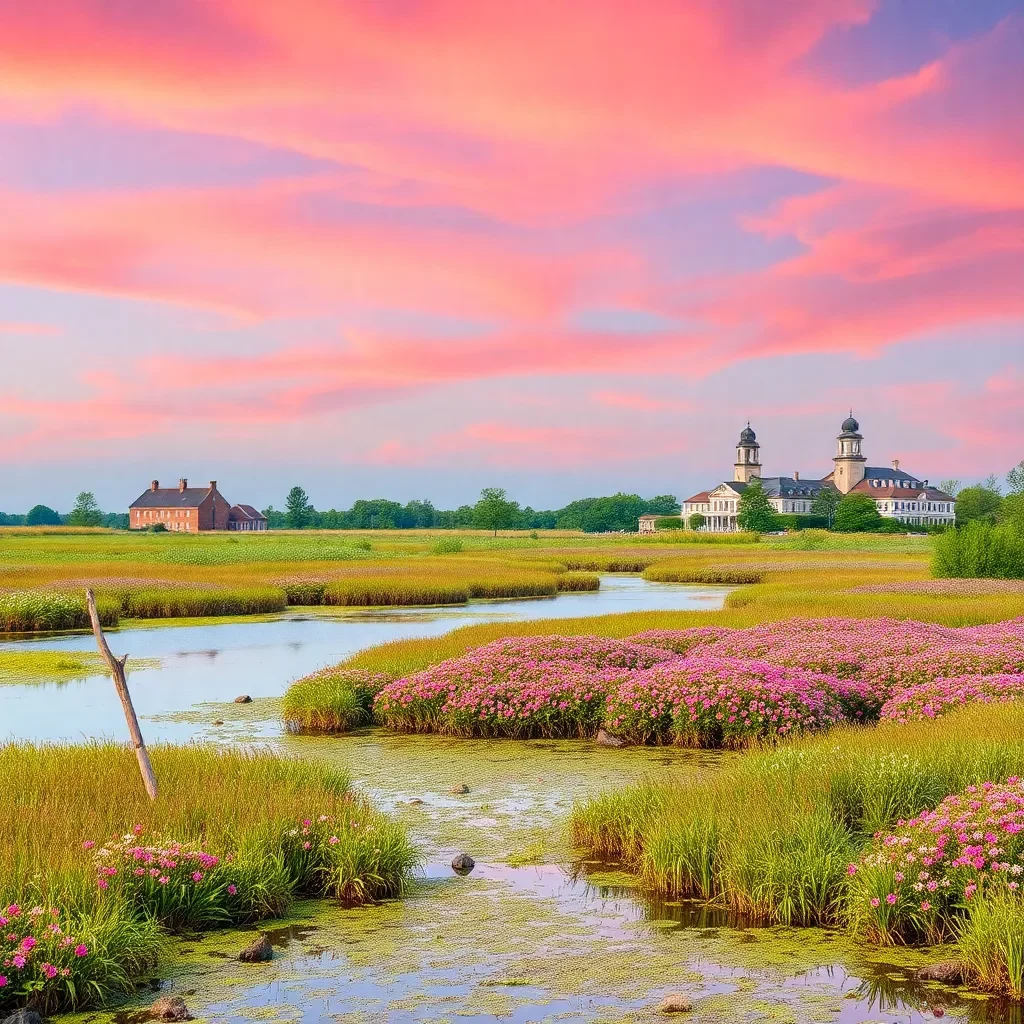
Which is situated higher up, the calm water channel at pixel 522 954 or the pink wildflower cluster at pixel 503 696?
the pink wildflower cluster at pixel 503 696

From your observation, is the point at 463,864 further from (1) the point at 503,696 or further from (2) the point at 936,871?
(1) the point at 503,696

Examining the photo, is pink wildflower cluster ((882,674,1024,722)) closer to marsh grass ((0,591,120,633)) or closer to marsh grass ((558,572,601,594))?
marsh grass ((0,591,120,633))

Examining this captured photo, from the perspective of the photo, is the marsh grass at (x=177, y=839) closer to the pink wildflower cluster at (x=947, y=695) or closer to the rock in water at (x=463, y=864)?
the rock in water at (x=463, y=864)

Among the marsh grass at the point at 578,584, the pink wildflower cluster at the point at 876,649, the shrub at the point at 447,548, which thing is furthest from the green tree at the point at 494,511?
the pink wildflower cluster at the point at 876,649

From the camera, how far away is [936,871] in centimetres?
944

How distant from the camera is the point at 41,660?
31422 mm

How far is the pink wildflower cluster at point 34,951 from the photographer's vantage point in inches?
312

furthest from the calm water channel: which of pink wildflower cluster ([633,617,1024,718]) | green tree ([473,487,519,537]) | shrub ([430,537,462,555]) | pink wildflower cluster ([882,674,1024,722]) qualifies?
green tree ([473,487,519,537])

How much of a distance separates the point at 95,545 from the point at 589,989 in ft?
340

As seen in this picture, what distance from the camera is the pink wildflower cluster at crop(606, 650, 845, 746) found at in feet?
58.5

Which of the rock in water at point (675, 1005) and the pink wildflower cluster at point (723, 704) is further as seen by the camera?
the pink wildflower cluster at point (723, 704)

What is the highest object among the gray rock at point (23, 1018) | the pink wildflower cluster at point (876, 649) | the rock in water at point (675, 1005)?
the pink wildflower cluster at point (876, 649)

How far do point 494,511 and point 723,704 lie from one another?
176 meters

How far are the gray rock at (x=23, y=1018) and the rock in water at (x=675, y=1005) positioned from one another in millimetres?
4149
